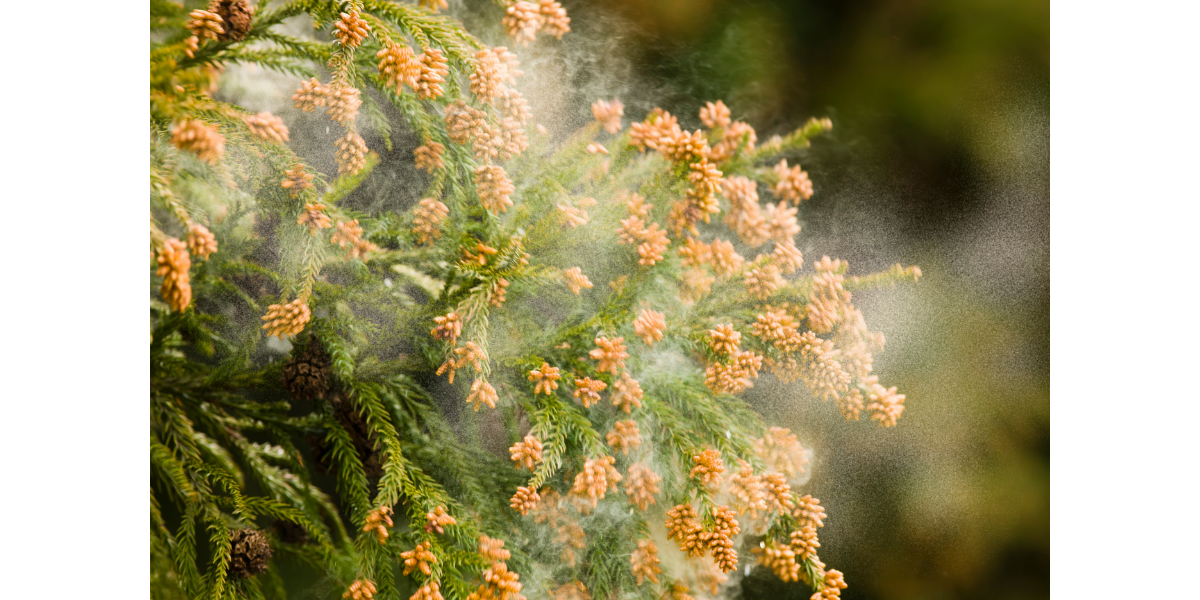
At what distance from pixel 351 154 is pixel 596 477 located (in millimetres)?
537

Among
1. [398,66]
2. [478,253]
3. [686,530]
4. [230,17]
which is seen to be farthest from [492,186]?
[686,530]

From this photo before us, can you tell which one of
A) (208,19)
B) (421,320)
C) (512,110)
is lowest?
(421,320)

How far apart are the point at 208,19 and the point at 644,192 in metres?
0.61

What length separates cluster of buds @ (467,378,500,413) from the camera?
87 cm

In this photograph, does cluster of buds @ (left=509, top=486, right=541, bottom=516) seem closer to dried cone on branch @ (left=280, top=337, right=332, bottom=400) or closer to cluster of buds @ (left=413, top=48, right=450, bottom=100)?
dried cone on branch @ (left=280, top=337, right=332, bottom=400)

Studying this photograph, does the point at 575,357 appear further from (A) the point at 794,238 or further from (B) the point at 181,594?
(B) the point at 181,594

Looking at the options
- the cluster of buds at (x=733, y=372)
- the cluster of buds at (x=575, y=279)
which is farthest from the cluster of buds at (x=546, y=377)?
the cluster of buds at (x=733, y=372)

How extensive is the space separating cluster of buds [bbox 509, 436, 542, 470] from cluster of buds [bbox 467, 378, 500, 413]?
7 cm

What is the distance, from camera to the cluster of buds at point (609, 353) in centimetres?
86

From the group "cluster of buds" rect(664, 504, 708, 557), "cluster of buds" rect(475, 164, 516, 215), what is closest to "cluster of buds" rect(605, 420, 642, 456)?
"cluster of buds" rect(664, 504, 708, 557)

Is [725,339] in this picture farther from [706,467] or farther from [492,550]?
[492,550]
